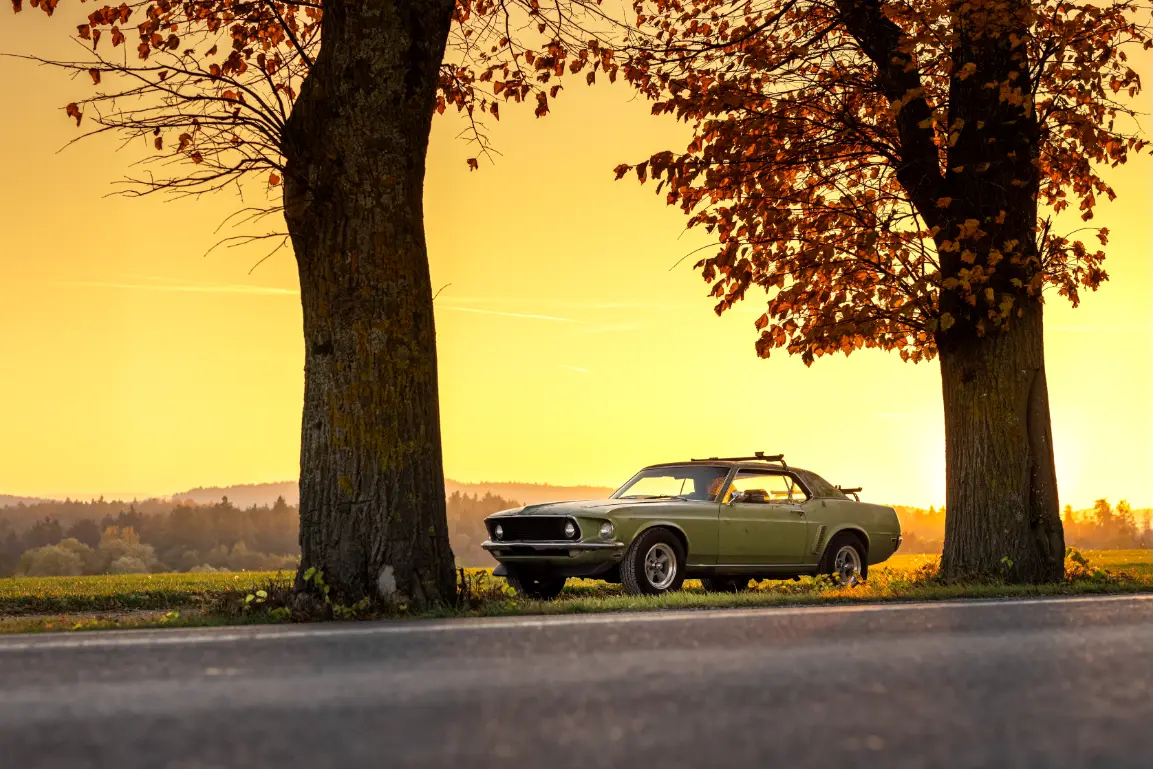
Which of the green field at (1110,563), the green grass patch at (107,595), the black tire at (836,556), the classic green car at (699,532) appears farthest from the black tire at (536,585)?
the green field at (1110,563)

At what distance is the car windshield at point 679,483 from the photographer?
59.6 ft

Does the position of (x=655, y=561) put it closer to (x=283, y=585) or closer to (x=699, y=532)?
(x=699, y=532)

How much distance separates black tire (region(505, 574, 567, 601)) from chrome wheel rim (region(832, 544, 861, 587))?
13.4 ft

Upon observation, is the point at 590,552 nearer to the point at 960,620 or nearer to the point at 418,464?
the point at 418,464

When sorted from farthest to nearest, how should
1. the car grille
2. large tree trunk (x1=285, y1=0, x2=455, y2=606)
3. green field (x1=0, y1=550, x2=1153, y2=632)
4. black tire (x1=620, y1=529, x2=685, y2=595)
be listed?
the car grille → black tire (x1=620, y1=529, x2=685, y2=595) → large tree trunk (x1=285, y1=0, x2=455, y2=606) → green field (x1=0, y1=550, x2=1153, y2=632)

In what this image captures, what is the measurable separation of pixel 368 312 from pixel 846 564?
30.6 feet

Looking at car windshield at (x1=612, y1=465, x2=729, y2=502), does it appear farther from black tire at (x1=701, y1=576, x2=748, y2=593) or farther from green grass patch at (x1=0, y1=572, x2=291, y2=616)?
green grass patch at (x1=0, y1=572, x2=291, y2=616)

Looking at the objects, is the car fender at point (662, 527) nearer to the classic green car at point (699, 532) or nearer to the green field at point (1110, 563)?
the classic green car at point (699, 532)

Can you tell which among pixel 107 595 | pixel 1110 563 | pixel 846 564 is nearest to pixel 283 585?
pixel 107 595

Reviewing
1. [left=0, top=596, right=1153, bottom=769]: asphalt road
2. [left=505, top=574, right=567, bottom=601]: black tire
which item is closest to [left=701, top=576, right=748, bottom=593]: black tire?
[left=505, top=574, right=567, bottom=601]: black tire

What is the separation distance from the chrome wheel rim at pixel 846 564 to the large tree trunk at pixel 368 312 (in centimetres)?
808

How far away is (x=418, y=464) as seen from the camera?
1280 centimetres

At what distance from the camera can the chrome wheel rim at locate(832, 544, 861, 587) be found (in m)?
19.5

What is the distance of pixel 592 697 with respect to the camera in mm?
6043
